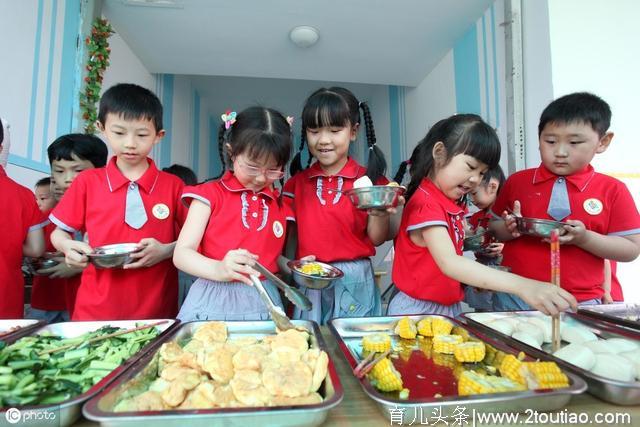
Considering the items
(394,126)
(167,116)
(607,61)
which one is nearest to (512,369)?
(607,61)

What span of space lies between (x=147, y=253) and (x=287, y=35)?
12.4 ft

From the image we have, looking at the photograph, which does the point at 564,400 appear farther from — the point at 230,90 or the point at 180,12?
the point at 230,90

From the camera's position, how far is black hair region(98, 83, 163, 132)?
1.63 meters

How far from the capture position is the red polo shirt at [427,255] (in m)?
1.56

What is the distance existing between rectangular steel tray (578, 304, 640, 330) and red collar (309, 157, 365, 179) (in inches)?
44.6

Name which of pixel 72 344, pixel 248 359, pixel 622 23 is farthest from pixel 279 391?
pixel 622 23

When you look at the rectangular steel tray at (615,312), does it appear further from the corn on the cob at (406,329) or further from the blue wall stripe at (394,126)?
the blue wall stripe at (394,126)

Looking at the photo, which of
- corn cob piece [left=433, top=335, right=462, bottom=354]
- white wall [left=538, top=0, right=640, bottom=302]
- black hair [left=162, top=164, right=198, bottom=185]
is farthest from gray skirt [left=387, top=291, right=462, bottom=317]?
white wall [left=538, top=0, right=640, bottom=302]

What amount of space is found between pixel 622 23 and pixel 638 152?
1.12m

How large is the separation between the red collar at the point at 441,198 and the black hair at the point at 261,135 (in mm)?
638

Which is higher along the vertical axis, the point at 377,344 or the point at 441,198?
the point at 441,198

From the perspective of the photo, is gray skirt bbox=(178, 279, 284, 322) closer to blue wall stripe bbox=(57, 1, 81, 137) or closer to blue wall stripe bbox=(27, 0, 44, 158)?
blue wall stripe bbox=(27, 0, 44, 158)

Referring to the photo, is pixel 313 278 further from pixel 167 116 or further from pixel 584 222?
pixel 167 116

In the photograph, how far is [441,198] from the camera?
1.61m
